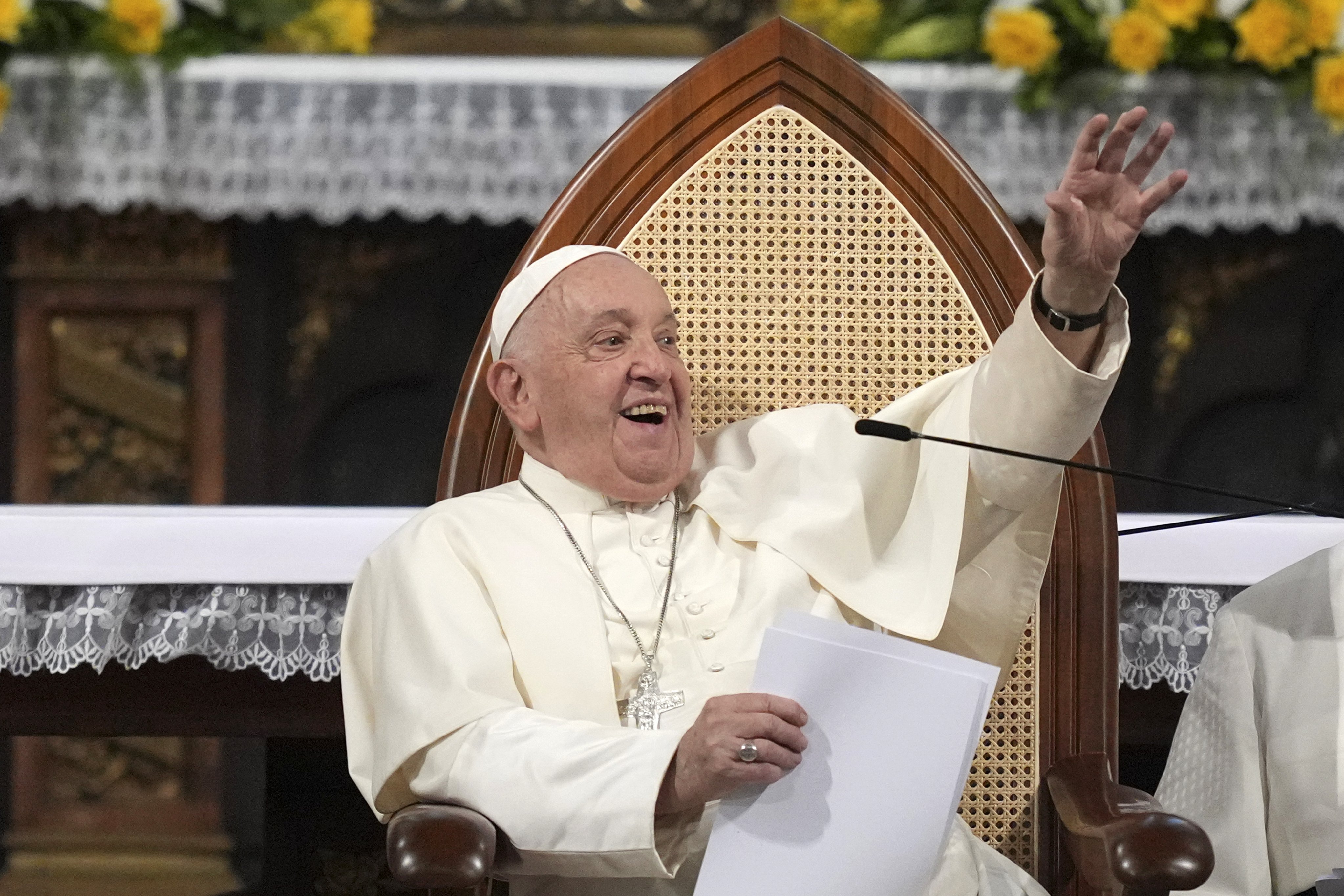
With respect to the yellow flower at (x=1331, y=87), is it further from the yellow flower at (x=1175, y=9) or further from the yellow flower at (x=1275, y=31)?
the yellow flower at (x=1175, y=9)

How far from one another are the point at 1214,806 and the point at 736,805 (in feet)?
2.65

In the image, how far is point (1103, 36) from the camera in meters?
3.63

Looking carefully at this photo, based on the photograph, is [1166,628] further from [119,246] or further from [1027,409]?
[119,246]

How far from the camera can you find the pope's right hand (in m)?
1.65

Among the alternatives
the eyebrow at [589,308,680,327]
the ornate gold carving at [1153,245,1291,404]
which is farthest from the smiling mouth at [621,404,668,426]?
the ornate gold carving at [1153,245,1291,404]

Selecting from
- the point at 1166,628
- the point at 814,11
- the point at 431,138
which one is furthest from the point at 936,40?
the point at 1166,628

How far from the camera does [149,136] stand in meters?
3.68

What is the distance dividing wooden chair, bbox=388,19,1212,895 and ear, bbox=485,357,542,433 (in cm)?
8

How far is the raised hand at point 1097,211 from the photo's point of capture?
1.78 metres

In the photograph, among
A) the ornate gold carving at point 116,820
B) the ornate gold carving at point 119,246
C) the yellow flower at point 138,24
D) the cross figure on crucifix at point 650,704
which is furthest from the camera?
the ornate gold carving at point 119,246

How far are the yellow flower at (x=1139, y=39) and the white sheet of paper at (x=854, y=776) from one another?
91.1 inches

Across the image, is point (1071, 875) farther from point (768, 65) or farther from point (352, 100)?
point (352, 100)

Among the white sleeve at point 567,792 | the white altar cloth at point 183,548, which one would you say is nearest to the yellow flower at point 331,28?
the white altar cloth at point 183,548

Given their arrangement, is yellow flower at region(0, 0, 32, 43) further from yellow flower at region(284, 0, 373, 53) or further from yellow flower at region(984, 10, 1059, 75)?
yellow flower at region(984, 10, 1059, 75)
